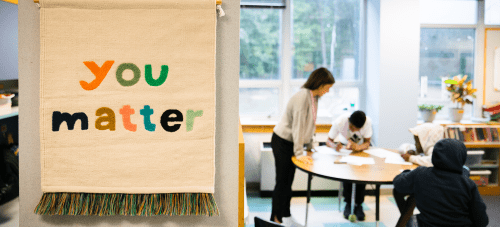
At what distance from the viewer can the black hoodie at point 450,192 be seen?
1960 mm

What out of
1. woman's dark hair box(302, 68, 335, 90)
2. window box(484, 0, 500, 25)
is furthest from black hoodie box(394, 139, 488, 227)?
window box(484, 0, 500, 25)

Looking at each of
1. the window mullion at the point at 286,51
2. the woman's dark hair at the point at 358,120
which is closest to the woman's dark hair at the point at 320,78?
the woman's dark hair at the point at 358,120

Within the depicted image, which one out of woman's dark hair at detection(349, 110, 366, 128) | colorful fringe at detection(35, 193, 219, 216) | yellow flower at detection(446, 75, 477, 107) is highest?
yellow flower at detection(446, 75, 477, 107)

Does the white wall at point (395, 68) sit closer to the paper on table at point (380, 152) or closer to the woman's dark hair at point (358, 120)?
the paper on table at point (380, 152)

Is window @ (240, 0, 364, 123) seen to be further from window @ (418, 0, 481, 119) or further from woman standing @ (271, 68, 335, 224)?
woman standing @ (271, 68, 335, 224)

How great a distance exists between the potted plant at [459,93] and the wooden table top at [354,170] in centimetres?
186

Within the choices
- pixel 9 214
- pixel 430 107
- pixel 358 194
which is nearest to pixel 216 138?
pixel 9 214

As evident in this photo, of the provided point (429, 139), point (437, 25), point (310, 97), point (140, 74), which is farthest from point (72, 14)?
point (437, 25)

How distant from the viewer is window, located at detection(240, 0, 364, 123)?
4512 millimetres

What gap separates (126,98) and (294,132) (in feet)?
6.51

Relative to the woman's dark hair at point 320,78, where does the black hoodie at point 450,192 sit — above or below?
below

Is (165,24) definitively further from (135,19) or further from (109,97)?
(109,97)

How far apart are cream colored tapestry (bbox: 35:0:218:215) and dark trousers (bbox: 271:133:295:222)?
201 centimetres

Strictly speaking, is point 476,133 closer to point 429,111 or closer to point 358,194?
point 429,111
